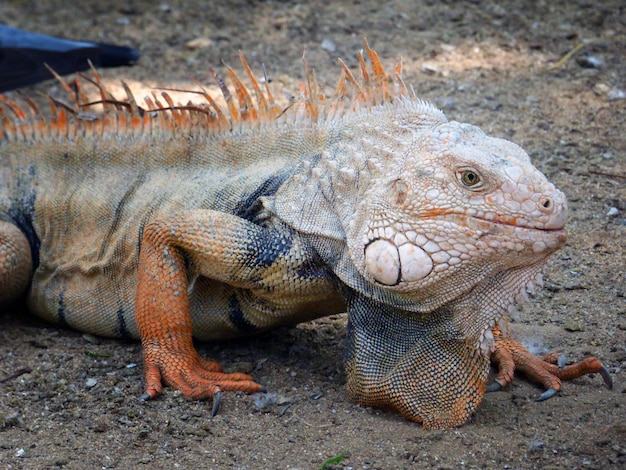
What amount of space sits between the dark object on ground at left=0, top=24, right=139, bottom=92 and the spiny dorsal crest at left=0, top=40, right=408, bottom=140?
158cm

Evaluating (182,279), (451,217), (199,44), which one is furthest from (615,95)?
(182,279)

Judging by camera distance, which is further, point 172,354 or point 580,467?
point 172,354

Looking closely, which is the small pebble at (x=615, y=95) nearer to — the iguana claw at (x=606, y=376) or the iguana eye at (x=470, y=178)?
the iguana claw at (x=606, y=376)

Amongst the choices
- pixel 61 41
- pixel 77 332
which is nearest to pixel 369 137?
pixel 77 332

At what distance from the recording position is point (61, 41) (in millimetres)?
8445

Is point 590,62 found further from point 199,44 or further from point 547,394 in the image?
point 547,394

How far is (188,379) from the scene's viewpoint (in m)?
5.20

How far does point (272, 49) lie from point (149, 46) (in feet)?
5.15

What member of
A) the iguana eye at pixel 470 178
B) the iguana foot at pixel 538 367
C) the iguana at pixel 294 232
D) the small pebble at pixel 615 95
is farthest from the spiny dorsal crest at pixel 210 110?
the small pebble at pixel 615 95

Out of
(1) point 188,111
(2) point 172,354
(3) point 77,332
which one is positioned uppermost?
(1) point 188,111

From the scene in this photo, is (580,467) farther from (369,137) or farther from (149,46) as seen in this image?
(149,46)

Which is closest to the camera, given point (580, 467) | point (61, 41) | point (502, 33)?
point (580, 467)

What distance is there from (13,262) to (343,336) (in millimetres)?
2347

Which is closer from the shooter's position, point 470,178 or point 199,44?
point 470,178
